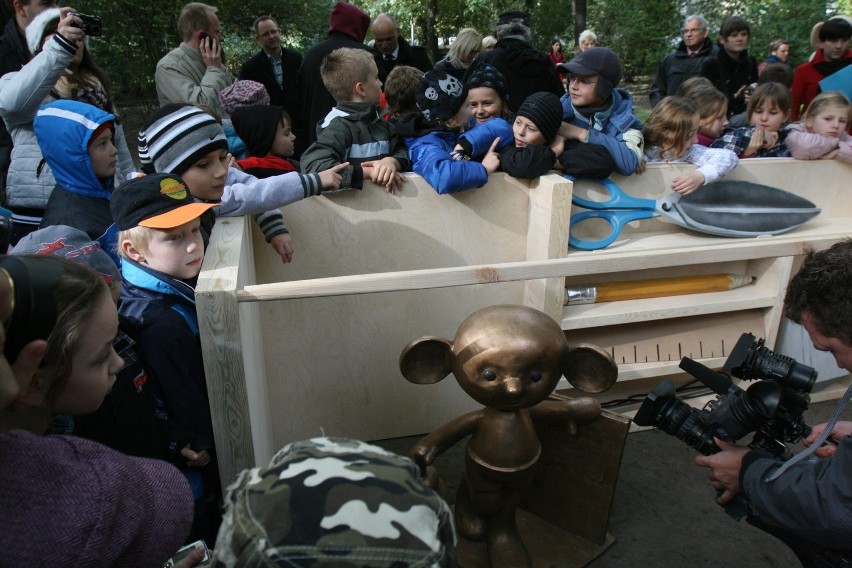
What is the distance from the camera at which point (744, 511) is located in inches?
67.4

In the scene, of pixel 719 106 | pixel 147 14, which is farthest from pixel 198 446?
pixel 147 14

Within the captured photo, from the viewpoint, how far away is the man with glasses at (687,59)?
18.3ft

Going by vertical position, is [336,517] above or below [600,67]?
below

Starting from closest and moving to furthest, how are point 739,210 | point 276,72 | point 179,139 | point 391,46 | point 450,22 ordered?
point 179,139, point 739,210, point 391,46, point 276,72, point 450,22

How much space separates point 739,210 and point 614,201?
0.60m

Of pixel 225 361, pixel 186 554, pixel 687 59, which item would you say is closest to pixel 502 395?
pixel 225 361

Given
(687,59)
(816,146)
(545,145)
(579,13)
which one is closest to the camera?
(545,145)

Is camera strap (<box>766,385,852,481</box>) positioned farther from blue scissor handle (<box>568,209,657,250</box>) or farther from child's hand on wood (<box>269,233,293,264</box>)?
child's hand on wood (<box>269,233,293,264</box>)

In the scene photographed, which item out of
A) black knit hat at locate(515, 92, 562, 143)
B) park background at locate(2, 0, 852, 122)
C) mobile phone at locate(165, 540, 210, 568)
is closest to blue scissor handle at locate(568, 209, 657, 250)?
black knit hat at locate(515, 92, 562, 143)

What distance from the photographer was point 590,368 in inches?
72.3

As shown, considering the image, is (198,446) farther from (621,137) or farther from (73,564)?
(621,137)

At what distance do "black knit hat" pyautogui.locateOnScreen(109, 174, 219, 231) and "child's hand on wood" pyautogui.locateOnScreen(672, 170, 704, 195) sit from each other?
2069 mm

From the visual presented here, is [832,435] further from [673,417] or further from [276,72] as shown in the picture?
[276,72]

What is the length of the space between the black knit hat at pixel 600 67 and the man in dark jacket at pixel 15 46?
246cm
